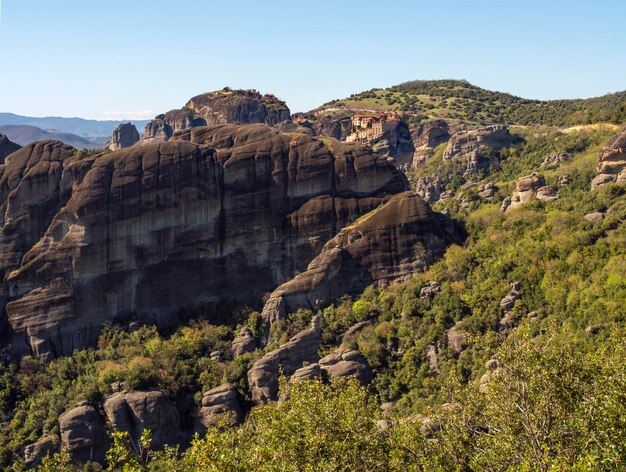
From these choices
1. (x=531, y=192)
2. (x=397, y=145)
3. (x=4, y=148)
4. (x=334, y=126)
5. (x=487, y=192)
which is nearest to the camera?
(x=531, y=192)

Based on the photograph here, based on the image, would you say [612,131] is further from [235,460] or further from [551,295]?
[235,460]

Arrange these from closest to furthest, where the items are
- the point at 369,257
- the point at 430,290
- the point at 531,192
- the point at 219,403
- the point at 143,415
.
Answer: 1. the point at 143,415
2. the point at 219,403
3. the point at 430,290
4. the point at 369,257
5. the point at 531,192

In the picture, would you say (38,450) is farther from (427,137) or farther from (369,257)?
(427,137)

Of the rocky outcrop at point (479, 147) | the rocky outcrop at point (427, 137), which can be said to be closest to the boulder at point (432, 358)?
the rocky outcrop at point (479, 147)

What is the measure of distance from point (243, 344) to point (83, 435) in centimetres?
1335

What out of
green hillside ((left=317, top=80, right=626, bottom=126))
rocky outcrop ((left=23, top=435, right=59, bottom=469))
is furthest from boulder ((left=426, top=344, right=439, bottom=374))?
green hillside ((left=317, top=80, right=626, bottom=126))

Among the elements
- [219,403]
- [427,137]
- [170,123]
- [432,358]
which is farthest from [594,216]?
[170,123]

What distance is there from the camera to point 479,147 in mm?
88875

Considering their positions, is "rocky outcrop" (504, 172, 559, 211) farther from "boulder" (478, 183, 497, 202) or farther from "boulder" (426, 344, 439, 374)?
"boulder" (426, 344, 439, 374)

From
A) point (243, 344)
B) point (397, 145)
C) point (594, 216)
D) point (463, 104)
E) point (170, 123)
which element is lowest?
point (243, 344)

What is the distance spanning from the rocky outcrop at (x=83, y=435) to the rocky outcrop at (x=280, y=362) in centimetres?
1052

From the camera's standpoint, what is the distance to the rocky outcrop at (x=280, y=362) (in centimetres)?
4369

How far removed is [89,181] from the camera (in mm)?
53312

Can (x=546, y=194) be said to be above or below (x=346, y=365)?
above
